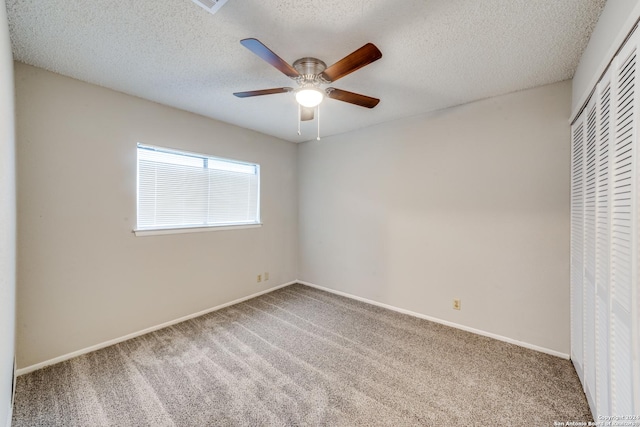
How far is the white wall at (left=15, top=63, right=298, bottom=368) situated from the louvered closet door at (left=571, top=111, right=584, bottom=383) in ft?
11.9

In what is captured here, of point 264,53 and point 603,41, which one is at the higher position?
point 603,41

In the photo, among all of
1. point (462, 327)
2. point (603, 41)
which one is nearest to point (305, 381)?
point (462, 327)

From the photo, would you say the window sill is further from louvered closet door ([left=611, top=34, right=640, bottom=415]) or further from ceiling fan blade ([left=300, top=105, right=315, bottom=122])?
louvered closet door ([left=611, top=34, right=640, bottom=415])

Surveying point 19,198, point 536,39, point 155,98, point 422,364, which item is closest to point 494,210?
point 536,39

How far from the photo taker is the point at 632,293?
3.55ft

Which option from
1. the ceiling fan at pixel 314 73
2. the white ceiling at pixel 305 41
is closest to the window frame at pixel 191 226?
the white ceiling at pixel 305 41

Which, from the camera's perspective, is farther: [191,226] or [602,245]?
[191,226]

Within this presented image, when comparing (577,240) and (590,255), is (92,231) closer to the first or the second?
(590,255)

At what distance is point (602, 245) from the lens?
4.91ft

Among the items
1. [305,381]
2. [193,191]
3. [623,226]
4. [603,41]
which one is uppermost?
[603,41]

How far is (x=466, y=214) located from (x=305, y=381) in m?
2.31

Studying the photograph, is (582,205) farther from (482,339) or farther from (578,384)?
(482,339)

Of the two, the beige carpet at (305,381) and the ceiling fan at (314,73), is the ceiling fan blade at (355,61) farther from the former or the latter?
the beige carpet at (305,381)

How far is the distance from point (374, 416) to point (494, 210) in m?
2.21
